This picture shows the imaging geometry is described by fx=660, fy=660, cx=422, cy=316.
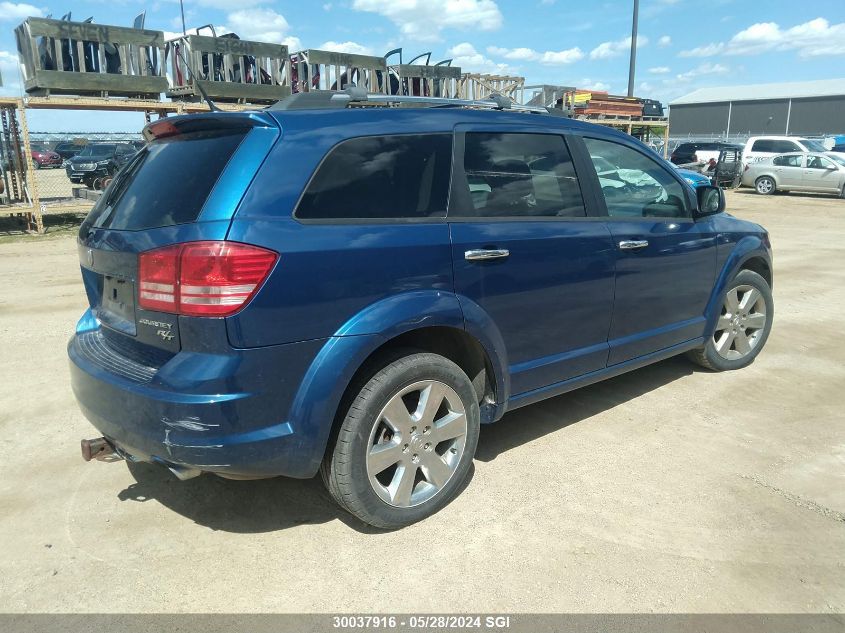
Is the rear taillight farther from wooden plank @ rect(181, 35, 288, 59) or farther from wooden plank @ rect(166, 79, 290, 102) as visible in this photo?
wooden plank @ rect(181, 35, 288, 59)

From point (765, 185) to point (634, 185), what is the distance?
21473mm

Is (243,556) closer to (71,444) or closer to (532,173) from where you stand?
(71,444)

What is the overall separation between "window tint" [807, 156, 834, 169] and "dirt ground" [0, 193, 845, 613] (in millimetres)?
20070

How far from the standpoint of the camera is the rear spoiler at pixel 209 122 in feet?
8.70

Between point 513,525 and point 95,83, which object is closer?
point 513,525

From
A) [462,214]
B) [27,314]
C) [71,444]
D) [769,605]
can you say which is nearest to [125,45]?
[27,314]

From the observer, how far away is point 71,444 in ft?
12.5

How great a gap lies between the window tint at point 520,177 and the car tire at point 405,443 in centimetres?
82

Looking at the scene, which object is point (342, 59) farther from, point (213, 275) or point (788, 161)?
point (788, 161)

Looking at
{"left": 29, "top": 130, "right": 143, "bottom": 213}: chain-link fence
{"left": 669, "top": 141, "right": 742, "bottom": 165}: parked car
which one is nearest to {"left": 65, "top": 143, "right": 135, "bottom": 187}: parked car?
{"left": 29, "top": 130, "right": 143, "bottom": 213}: chain-link fence

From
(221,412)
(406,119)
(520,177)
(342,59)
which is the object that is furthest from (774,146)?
(221,412)

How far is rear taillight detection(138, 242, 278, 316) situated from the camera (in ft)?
7.86

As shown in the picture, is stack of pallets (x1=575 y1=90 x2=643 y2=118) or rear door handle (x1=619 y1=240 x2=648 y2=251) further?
stack of pallets (x1=575 y1=90 x2=643 y2=118)

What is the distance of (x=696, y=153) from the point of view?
86.2 ft
